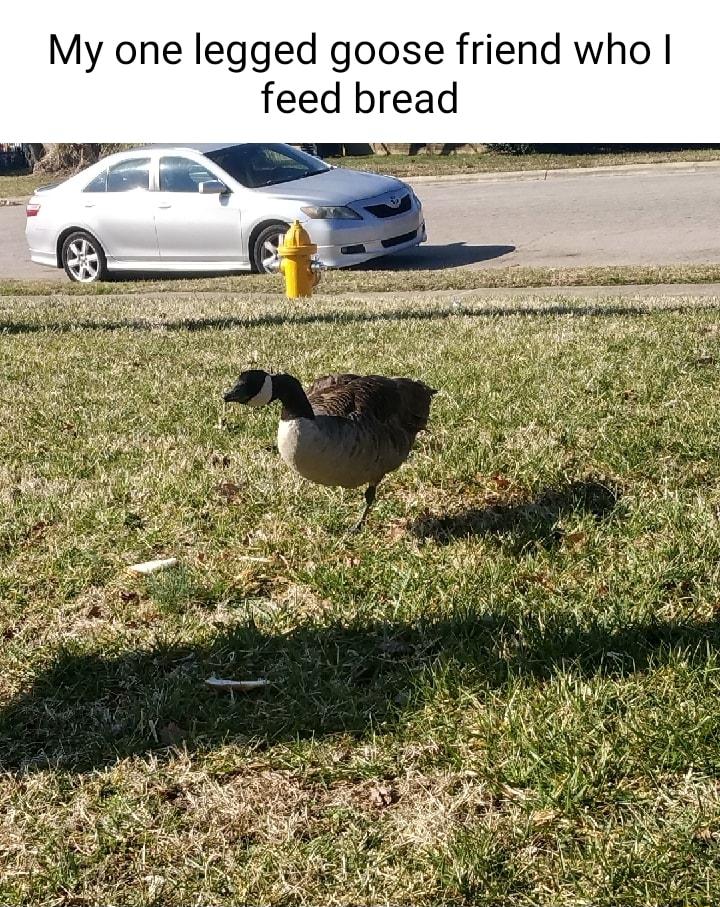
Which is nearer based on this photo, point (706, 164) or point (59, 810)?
point (59, 810)

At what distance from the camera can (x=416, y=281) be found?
11.6m

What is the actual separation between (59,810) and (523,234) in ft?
43.9

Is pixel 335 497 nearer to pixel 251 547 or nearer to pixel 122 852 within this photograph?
pixel 251 547

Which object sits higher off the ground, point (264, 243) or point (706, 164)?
point (706, 164)

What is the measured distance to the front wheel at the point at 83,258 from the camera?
46.0ft

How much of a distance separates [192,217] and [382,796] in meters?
11.3

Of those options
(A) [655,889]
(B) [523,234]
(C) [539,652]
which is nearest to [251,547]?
(C) [539,652]

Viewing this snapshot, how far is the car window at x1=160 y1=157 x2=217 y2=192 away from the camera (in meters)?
13.4

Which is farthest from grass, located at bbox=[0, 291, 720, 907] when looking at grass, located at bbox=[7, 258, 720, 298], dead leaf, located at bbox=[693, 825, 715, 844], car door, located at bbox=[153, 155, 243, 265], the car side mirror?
the car side mirror

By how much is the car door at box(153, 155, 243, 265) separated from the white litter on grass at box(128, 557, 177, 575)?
9313 millimetres

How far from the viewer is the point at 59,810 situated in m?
2.91

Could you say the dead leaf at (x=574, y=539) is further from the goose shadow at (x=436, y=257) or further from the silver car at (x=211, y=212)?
the goose shadow at (x=436, y=257)

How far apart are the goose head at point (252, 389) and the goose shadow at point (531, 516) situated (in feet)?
3.04

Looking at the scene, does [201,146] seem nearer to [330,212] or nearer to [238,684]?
[330,212]
